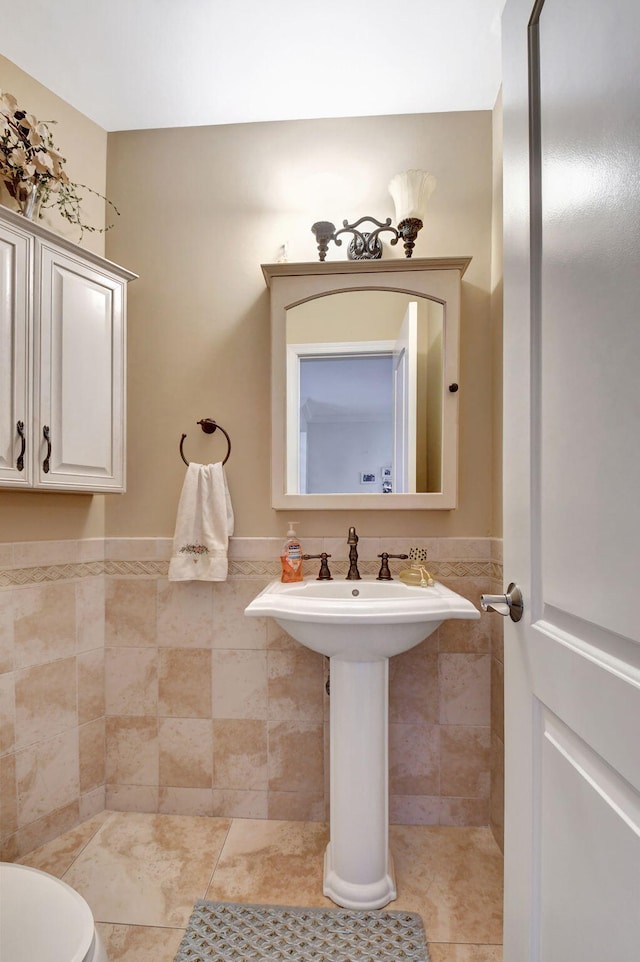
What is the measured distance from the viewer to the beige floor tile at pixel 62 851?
1595 mm

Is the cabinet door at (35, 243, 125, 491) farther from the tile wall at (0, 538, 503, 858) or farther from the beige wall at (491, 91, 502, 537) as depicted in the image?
the beige wall at (491, 91, 502, 537)

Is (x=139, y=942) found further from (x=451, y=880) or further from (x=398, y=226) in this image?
(x=398, y=226)

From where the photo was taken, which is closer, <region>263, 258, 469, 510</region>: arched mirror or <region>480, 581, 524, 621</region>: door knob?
<region>480, 581, 524, 621</region>: door knob

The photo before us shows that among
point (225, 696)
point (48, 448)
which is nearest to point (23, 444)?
point (48, 448)

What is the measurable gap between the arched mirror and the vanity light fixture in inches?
3.3

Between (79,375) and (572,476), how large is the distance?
149 centimetres

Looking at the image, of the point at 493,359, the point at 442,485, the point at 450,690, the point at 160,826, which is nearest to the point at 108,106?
the point at 493,359

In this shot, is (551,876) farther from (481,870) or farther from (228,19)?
(228,19)

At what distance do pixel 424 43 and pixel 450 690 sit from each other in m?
2.16

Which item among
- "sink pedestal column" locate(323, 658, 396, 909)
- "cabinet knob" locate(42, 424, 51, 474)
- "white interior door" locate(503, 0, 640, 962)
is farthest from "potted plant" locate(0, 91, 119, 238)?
"sink pedestal column" locate(323, 658, 396, 909)

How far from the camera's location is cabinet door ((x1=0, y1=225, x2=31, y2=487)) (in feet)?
4.61

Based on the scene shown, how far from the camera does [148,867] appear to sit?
5.23ft

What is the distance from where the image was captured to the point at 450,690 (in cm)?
183

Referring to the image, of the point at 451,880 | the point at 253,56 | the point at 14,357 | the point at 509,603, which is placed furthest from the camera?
the point at 253,56
